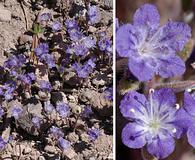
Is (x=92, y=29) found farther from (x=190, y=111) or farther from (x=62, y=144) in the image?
(x=190, y=111)

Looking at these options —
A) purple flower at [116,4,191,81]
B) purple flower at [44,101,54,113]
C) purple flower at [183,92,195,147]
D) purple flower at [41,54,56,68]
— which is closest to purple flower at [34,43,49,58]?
purple flower at [41,54,56,68]

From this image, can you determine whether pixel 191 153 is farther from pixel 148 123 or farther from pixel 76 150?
pixel 76 150

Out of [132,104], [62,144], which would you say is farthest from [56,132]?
[132,104]

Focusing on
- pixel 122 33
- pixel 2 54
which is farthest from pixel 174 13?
pixel 2 54

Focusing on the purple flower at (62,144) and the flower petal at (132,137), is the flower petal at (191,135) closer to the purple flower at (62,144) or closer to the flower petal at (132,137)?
the flower petal at (132,137)

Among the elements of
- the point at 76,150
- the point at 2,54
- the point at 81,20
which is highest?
the point at 81,20

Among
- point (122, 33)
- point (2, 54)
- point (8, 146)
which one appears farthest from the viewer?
point (2, 54)

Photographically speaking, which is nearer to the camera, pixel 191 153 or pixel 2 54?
pixel 191 153
